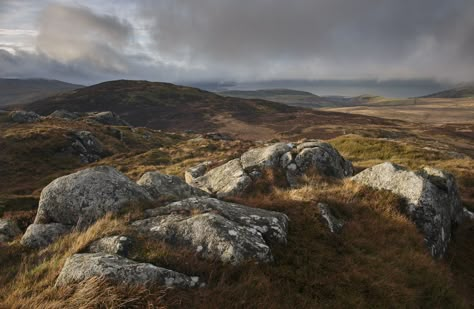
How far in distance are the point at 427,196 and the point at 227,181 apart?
1009cm

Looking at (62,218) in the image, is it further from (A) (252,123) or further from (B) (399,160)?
(A) (252,123)

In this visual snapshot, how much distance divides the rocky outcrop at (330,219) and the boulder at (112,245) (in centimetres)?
576

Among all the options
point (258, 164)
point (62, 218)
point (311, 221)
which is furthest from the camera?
point (258, 164)

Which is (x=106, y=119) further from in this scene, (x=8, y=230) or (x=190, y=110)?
(x=8, y=230)

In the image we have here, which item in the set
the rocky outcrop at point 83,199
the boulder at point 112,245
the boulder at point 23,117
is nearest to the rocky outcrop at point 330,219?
the boulder at point 112,245

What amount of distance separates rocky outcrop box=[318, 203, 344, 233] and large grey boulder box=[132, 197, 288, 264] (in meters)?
1.36

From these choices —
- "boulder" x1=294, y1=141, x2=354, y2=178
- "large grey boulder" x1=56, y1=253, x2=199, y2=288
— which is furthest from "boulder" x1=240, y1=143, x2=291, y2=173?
"large grey boulder" x1=56, y1=253, x2=199, y2=288

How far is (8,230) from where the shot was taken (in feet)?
38.8

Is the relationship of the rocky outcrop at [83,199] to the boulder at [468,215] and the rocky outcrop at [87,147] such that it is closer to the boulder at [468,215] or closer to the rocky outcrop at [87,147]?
the boulder at [468,215]

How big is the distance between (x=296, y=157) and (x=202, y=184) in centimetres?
Result: 634

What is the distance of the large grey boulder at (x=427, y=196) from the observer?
11.2 m

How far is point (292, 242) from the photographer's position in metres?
8.10

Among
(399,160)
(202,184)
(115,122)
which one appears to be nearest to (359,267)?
(202,184)

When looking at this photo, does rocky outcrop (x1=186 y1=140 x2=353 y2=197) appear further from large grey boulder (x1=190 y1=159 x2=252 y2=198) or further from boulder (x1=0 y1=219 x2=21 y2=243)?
boulder (x1=0 y1=219 x2=21 y2=243)
